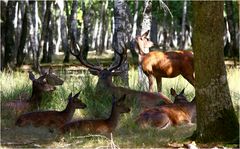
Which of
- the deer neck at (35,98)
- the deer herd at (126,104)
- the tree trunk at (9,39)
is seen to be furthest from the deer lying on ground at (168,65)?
the tree trunk at (9,39)

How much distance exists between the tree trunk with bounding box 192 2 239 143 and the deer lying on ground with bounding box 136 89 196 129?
52.6 inches

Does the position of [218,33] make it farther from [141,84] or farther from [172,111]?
[141,84]

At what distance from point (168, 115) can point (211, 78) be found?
5.68ft

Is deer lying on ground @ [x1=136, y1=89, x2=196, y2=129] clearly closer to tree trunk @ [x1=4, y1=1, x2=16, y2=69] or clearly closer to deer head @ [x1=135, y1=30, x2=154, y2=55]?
deer head @ [x1=135, y1=30, x2=154, y2=55]

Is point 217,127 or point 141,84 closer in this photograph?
point 217,127

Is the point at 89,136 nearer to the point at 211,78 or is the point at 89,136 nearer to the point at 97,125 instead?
the point at 97,125

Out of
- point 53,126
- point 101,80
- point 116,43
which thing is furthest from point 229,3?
point 53,126

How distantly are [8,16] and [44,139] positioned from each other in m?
14.9

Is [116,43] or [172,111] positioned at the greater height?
[116,43]

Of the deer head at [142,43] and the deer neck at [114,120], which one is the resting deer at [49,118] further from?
the deer head at [142,43]

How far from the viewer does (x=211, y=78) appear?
280 inches

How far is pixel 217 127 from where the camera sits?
718cm

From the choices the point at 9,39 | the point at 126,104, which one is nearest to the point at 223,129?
the point at 126,104

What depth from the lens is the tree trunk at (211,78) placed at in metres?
7.04
